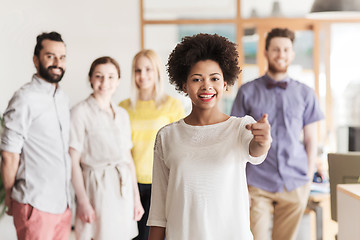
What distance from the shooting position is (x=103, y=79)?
11.5ft

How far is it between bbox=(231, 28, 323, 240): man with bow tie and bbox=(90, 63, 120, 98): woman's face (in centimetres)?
83

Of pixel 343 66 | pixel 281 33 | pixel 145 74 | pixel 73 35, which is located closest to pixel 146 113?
pixel 145 74

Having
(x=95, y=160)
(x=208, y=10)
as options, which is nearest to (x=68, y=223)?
(x=95, y=160)

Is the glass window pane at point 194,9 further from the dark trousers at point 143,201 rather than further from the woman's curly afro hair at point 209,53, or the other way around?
the woman's curly afro hair at point 209,53

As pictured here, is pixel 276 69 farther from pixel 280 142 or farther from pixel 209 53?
pixel 209 53

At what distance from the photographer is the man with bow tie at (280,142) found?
3436 mm

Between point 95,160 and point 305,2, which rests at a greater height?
point 305,2

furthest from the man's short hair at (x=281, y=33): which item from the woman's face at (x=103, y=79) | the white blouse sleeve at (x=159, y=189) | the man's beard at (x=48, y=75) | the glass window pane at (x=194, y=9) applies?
the glass window pane at (x=194, y=9)

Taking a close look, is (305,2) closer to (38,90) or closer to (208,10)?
(208,10)

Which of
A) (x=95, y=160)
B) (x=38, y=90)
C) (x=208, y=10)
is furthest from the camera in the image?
(x=208, y=10)

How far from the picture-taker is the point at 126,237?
346cm

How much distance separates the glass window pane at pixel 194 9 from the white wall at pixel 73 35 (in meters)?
0.32

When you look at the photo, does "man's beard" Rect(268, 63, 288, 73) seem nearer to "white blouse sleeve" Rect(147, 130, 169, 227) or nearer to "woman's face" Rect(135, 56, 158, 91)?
"woman's face" Rect(135, 56, 158, 91)

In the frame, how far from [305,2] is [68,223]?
3862mm
